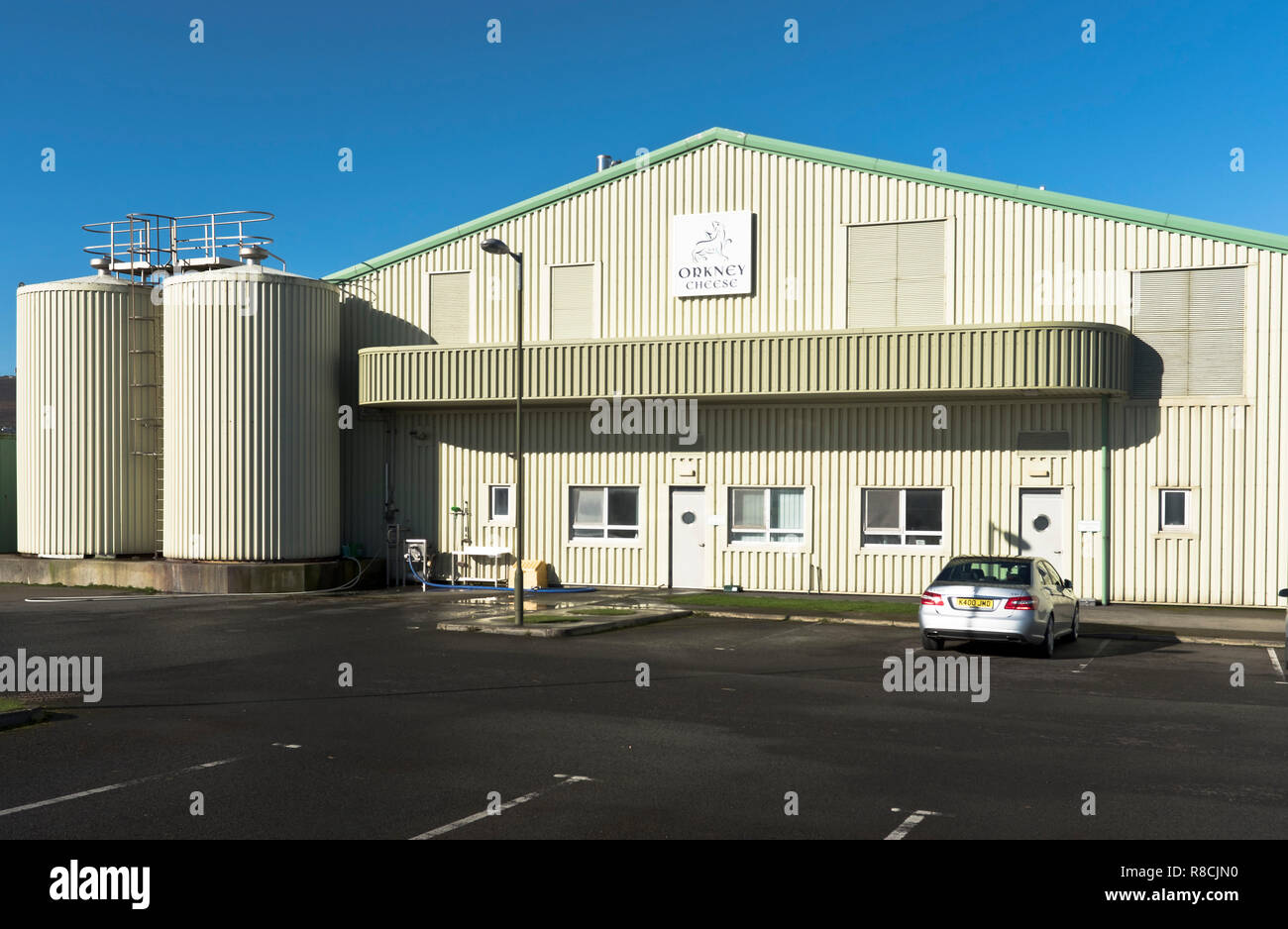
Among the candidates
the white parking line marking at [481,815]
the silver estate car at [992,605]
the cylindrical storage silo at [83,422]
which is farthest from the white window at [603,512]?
the white parking line marking at [481,815]

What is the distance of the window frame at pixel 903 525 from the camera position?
25359 millimetres

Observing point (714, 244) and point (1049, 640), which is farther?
point (714, 244)

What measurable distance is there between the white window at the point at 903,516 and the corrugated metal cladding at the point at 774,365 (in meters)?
2.64

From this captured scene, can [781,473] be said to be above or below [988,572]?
above

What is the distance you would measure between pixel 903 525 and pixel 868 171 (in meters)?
7.73

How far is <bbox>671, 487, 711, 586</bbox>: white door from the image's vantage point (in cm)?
2759

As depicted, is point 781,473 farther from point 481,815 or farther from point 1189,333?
point 481,815

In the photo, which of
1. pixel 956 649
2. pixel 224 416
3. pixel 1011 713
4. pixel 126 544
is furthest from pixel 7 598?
pixel 1011 713

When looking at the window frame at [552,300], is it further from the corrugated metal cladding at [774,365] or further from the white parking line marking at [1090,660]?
the white parking line marking at [1090,660]

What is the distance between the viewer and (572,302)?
1130 inches

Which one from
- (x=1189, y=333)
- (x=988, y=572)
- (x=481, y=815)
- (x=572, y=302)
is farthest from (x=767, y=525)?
(x=481, y=815)

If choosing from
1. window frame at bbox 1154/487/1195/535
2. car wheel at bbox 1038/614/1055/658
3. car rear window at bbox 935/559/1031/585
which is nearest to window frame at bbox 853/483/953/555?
window frame at bbox 1154/487/1195/535

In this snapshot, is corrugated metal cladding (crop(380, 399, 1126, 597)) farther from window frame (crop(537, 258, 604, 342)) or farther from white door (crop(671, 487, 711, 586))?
window frame (crop(537, 258, 604, 342))
